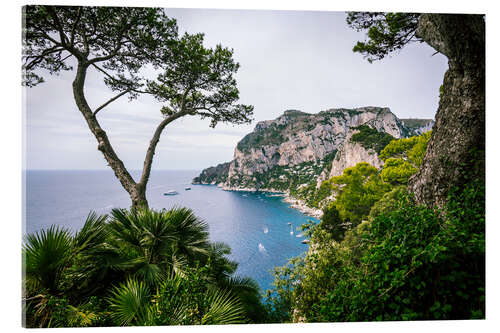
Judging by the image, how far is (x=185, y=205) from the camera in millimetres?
2451

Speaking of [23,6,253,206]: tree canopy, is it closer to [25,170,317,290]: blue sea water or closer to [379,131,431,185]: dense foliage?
[25,170,317,290]: blue sea water

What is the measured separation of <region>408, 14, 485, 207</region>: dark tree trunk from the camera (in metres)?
1.97

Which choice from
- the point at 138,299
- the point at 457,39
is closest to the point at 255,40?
the point at 457,39

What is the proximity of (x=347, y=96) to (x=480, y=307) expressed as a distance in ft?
8.36

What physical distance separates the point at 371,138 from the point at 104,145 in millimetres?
4947

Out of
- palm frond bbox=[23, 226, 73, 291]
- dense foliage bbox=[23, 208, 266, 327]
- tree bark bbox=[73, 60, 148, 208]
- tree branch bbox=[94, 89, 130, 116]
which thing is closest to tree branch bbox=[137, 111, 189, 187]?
tree bark bbox=[73, 60, 148, 208]

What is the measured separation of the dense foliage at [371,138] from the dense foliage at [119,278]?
13.3 ft

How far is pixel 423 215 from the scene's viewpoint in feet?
5.18

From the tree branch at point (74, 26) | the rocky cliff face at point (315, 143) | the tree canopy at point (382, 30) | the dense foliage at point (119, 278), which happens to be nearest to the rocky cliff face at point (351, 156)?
the rocky cliff face at point (315, 143)

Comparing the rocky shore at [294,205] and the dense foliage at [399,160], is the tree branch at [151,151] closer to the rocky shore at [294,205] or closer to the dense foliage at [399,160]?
the dense foliage at [399,160]

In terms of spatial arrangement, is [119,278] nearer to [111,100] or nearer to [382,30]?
[111,100]

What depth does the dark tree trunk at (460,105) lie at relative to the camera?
1.97m

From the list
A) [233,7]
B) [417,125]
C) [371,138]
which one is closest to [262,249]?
[371,138]

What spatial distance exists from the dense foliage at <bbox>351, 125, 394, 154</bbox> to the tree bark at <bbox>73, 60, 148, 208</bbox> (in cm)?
428
